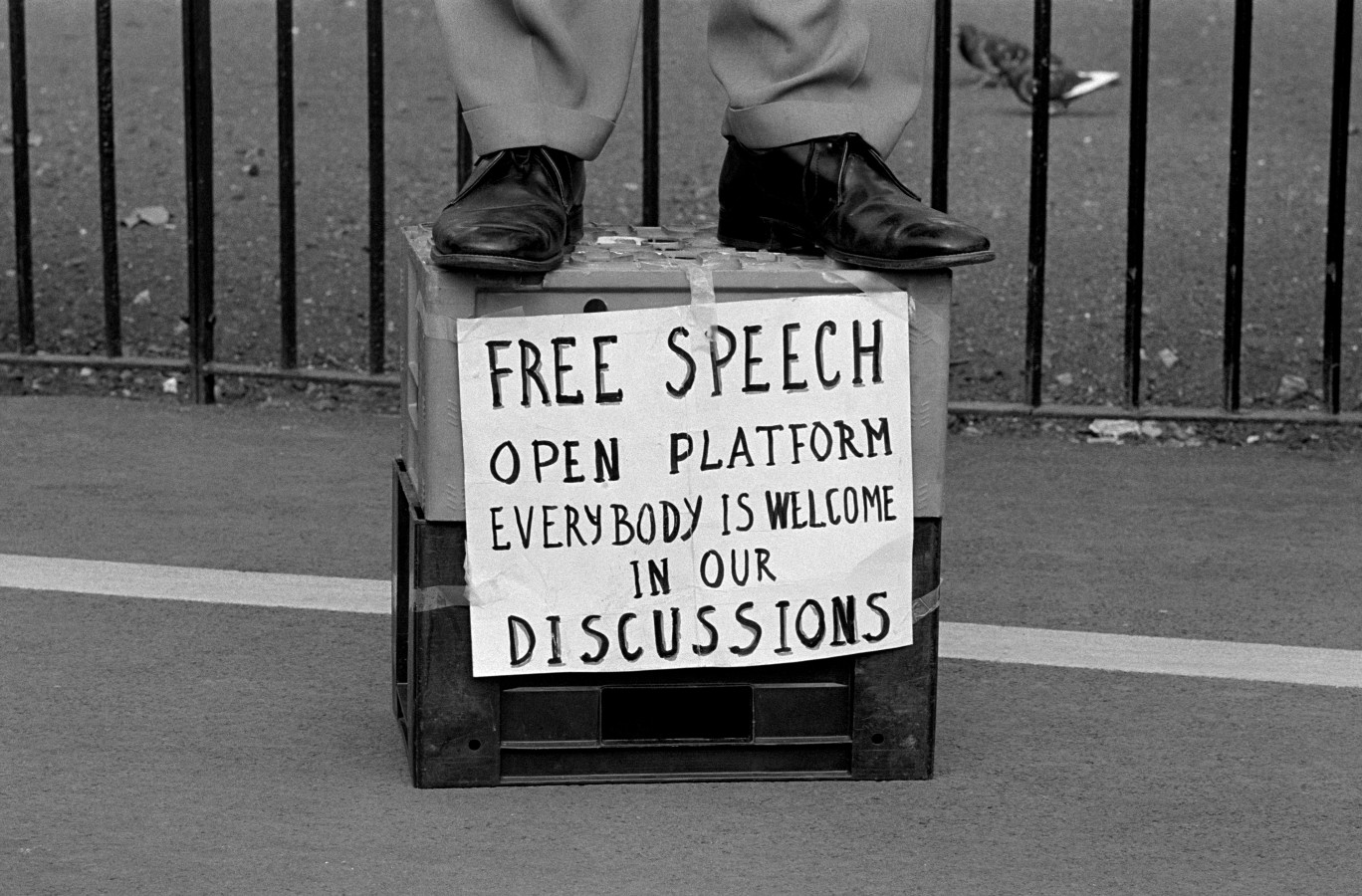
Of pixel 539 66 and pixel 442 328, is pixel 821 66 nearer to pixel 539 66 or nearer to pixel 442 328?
pixel 539 66

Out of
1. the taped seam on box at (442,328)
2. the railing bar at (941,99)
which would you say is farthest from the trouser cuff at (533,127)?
the railing bar at (941,99)

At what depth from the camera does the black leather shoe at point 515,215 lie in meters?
2.43

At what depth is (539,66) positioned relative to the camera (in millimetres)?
2914

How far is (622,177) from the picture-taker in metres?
6.93

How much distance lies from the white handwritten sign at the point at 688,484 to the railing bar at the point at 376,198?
2.65m

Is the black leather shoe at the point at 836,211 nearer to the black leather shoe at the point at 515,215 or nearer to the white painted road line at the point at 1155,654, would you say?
the black leather shoe at the point at 515,215

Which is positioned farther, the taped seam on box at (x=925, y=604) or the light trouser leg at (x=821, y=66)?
the light trouser leg at (x=821, y=66)

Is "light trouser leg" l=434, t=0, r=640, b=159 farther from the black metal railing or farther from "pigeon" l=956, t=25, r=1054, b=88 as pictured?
"pigeon" l=956, t=25, r=1054, b=88

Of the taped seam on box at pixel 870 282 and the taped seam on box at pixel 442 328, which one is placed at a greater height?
the taped seam on box at pixel 870 282

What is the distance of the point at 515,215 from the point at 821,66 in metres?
0.60

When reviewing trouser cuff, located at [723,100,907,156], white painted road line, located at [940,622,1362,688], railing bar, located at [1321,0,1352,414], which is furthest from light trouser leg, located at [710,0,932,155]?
railing bar, located at [1321,0,1352,414]

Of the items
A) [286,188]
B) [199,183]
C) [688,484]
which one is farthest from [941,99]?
[688,484]

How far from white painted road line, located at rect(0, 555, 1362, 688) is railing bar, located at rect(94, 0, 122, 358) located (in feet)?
5.77

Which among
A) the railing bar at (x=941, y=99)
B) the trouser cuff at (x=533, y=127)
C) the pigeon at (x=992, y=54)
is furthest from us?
the pigeon at (x=992, y=54)
